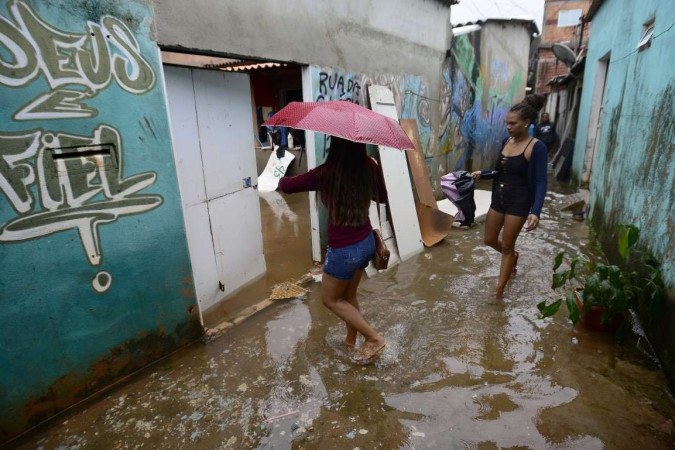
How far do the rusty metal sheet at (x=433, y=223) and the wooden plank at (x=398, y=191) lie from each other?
0.25 meters

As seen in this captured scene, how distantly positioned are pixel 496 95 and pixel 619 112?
241 inches

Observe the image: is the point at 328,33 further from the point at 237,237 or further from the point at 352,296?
the point at 352,296

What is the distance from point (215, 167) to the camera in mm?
3748

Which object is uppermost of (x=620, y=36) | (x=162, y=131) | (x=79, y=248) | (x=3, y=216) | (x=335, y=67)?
(x=620, y=36)

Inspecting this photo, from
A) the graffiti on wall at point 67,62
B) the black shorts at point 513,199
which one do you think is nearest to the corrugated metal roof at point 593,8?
the black shorts at point 513,199

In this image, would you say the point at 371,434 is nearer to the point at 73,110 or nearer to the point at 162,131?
the point at 162,131

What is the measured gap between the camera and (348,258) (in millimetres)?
2625

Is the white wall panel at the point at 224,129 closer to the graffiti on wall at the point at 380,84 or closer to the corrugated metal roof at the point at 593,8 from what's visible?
the graffiti on wall at the point at 380,84

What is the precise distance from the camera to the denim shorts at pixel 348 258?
263cm

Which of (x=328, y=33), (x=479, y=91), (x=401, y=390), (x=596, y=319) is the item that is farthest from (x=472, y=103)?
(x=401, y=390)

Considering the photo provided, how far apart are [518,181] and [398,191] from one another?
2.03 m

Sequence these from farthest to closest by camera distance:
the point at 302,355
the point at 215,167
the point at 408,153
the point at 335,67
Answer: the point at 408,153 → the point at 335,67 → the point at 215,167 → the point at 302,355

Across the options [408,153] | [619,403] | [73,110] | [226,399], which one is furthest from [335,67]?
[619,403]

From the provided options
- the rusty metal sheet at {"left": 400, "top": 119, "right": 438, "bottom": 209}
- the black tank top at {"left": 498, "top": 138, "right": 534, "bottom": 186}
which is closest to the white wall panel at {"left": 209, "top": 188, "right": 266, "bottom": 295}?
the black tank top at {"left": 498, "top": 138, "right": 534, "bottom": 186}
